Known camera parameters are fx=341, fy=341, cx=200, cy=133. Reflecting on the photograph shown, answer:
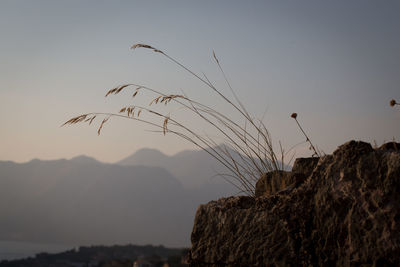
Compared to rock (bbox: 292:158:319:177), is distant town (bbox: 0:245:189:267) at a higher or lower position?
lower

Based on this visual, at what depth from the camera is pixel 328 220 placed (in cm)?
107

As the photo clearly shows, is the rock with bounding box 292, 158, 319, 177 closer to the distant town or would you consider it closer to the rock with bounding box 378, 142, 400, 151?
the rock with bounding box 378, 142, 400, 151

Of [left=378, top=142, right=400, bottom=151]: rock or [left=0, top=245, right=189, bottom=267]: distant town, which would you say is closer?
[left=378, top=142, right=400, bottom=151]: rock

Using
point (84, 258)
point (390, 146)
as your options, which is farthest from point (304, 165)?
point (84, 258)

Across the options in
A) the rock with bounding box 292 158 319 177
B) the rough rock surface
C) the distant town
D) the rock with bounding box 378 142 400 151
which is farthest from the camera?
the distant town

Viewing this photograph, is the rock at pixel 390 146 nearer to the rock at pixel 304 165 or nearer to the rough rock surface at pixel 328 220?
the rough rock surface at pixel 328 220

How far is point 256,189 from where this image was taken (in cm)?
163

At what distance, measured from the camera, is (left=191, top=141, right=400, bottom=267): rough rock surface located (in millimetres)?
978

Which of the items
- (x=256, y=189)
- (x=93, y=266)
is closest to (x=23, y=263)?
(x=93, y=266)

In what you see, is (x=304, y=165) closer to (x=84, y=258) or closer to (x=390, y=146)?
(x=390, y=146)

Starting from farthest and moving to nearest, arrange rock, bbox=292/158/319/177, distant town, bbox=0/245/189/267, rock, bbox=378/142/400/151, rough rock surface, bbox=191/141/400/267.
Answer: distant town, bbox=0/245/189/267
rock, bbox=292/158/319/177
rock, bbox=378/142/400/151
rough rock surface, bbox=191/141/400/267

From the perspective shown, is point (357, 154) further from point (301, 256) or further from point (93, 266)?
point (93, 266)

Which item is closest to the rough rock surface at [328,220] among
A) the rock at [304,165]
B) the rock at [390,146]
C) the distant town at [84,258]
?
the rock at [390,146]

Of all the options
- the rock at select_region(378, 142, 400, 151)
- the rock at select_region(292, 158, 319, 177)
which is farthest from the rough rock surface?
the rock at select_region(292, 158, 319, 177)
